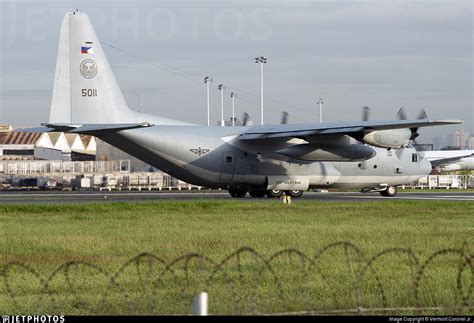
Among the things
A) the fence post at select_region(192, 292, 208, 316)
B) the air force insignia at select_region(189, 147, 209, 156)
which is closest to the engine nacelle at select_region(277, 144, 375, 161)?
the air force insignia at select_region(189, 147, 209, 156)

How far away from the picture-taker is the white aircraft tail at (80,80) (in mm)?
46188

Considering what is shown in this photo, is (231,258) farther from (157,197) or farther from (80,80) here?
(157,197)

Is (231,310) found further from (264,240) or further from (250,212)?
(250,212)

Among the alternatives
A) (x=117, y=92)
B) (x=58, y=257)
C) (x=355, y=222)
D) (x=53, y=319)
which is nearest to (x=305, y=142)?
(x=117, y=92)

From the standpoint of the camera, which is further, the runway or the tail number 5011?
the runway

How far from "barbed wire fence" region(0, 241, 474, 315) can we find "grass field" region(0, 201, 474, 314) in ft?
0.13

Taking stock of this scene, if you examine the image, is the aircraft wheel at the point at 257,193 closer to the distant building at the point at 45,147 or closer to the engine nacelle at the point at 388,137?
the engine nacelle at the point at 388,137

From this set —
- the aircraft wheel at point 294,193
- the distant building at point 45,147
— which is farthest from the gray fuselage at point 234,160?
the distant building at point 45,147

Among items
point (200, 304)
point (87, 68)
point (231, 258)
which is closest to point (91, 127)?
point (87, 68)

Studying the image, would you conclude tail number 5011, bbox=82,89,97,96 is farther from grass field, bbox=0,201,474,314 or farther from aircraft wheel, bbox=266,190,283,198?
aircraft wheel, bbox=266,190,283,198

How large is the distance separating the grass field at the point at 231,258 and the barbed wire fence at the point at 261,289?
4cm

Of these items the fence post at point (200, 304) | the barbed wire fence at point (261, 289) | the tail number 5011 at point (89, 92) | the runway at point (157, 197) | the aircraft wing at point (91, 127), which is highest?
the tail number 5011 at point (89, 92)

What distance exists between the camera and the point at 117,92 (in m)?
48.3

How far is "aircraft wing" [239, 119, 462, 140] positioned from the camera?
150ft
